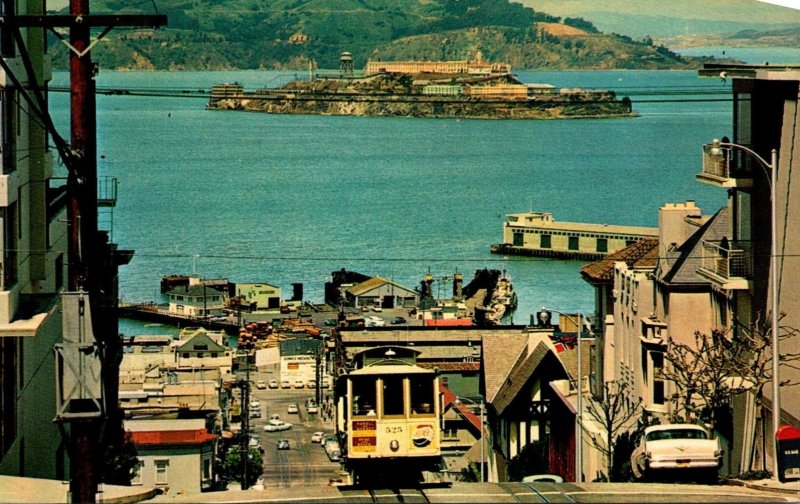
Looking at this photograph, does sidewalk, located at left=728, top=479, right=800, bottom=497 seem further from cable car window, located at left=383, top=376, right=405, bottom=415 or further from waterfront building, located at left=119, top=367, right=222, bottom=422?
waterfront building, located at left=119, top=367, right=222, bottom=422

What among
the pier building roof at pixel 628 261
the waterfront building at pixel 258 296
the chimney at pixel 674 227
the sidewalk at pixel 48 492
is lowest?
the waterfront building at pixel 258 296

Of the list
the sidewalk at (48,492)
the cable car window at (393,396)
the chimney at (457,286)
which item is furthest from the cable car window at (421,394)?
the chimney at (457,286)

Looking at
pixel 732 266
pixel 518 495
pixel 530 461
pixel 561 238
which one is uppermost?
pixel 732 266

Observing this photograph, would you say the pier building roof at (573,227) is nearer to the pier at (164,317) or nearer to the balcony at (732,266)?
the pier at (164,317)

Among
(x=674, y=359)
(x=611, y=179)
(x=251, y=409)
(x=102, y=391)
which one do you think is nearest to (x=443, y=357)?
(x=251, y=409)

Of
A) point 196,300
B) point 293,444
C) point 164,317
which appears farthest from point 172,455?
point 196,300

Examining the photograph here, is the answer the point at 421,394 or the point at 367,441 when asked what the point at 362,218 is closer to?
the point at 421,394
